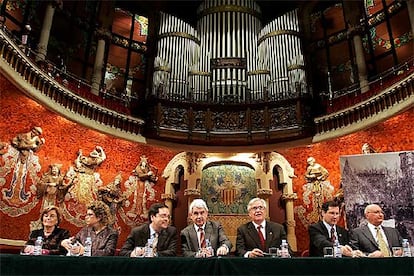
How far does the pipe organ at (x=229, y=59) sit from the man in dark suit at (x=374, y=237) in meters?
5.14

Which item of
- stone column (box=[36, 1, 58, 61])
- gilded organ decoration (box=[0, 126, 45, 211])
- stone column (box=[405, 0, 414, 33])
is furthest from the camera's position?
stone column (box=[405, 0, 414, 33])

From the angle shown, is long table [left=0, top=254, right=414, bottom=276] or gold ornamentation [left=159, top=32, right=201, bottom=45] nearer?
long table [left=0, top=254, right=414, bottom=276]

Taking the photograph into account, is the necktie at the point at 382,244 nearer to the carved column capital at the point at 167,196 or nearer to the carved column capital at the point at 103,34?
the carved column capital at the point at 167,196

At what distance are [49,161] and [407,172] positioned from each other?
256 inches

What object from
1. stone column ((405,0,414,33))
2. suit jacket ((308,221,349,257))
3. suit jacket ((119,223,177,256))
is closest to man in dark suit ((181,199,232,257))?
suit jacket ((119,223,177,256))

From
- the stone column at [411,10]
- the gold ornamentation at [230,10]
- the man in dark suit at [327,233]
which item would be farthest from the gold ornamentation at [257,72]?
the man in dark suit at [327,233]

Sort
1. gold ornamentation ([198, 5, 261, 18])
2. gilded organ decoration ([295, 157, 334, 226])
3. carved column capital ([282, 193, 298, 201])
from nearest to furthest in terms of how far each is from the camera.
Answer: gilded organ decoration ([295, 157, 334, 226])
carved column capital ([282, 193, 298, 201])
gold ornamentation ([198, 5, 261, 18])

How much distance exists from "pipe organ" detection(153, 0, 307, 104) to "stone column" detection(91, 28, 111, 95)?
1342 millimetres

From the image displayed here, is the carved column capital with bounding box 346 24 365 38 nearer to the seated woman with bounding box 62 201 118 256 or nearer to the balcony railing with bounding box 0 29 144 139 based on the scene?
the balcony railing with bounding box 0 29 144 139

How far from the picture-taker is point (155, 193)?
9266 mm

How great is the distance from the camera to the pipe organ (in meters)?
9.48

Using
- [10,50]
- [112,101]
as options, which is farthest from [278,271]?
[112,101]

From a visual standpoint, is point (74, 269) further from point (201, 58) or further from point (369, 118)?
point (201, 58)

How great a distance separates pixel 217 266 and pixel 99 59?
27.3 feet
